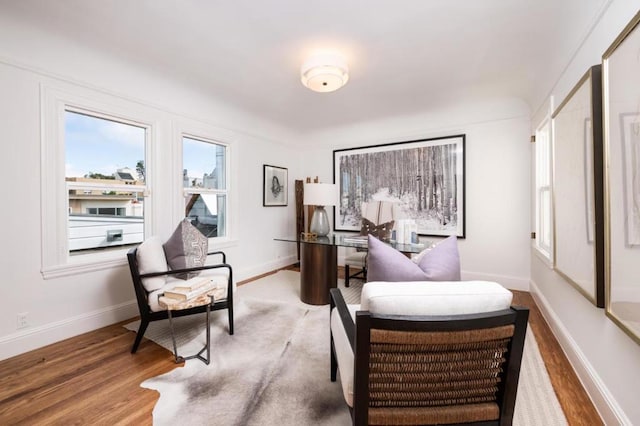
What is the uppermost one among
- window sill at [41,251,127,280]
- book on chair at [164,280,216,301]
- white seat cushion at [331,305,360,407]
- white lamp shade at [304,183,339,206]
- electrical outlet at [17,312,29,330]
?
white lamp shade at [304,183,339,206]

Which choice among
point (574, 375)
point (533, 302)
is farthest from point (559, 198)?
point (533, 302)

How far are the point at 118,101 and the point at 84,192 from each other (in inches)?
36.7

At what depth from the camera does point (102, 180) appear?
2.67 m

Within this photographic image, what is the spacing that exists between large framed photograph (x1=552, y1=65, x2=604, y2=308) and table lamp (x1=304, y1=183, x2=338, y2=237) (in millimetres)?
2120

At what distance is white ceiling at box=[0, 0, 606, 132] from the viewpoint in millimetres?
1916

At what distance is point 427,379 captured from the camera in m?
1.03

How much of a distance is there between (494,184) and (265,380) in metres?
3.59

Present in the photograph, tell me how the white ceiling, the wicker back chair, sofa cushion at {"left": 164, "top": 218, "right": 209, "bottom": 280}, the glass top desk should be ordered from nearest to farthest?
the wicker back chair
the white ceiling
sofa cushion at {"left": 164, "top": 218, "right": 209, "bottom": 280}
the glass top desk

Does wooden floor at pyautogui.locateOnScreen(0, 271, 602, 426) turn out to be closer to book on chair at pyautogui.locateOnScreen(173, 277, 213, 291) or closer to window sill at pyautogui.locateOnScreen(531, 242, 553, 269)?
book on chair at pyautogui.locateOnScreen(173, 277, 213, 291)

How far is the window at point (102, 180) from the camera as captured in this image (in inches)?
97.9

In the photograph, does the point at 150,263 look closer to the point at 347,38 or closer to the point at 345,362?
the point at 345,362

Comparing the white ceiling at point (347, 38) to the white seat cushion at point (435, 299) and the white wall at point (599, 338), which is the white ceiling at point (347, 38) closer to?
the white wall at point (599, 338)

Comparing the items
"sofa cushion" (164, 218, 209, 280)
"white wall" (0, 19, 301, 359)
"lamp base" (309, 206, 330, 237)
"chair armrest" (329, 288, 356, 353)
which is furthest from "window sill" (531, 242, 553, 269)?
"white wall" (0, 19, 301, 359)

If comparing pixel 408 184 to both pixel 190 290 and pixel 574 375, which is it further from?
pixel 190 290
